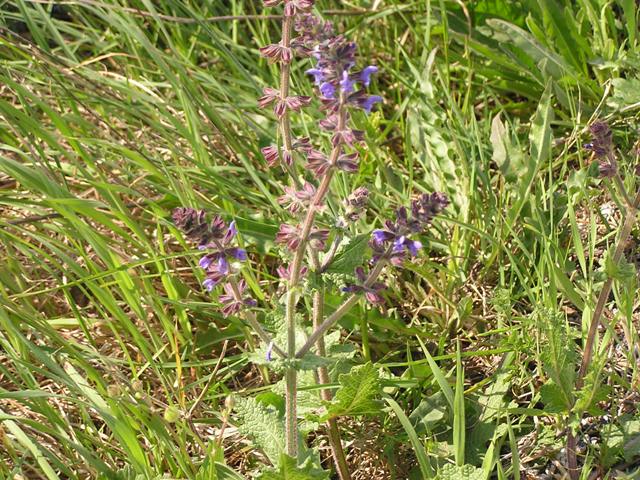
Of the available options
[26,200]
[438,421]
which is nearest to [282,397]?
[438,421]

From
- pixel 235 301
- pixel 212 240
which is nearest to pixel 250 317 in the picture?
pixel 235 301

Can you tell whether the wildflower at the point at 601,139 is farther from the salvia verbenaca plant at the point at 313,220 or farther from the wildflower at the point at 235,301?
the wildflower at the point at 235,301

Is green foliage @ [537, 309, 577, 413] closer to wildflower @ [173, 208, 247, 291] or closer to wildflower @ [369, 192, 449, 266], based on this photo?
wildflower @ [369, 192, 449, 266]

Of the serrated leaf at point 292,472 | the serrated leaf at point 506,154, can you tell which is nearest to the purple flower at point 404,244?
the serrated leaf at point 292,472

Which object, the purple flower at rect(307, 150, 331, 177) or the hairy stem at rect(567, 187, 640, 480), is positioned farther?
the hairy stem at rect(567, 187, 640, 480)

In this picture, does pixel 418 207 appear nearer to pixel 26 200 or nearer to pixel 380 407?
pixel 380 407

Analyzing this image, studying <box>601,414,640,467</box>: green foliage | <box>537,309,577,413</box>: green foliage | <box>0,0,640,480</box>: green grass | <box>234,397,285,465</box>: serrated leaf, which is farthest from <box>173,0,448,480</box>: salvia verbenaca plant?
<box>601,414,640,467</box>: green foliage

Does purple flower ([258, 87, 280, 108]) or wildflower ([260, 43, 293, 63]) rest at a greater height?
wildflower ([260, 43, 293, 63])
